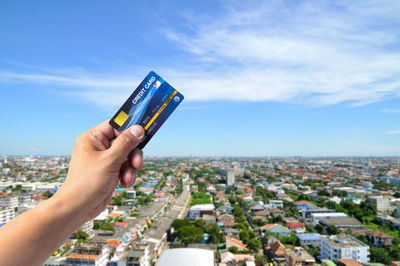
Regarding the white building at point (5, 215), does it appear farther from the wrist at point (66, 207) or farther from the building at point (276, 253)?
the wrist at point (66, 207)

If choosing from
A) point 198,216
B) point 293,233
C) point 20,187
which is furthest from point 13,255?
point 20,187

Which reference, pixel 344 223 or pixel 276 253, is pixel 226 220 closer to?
pixel 276 253

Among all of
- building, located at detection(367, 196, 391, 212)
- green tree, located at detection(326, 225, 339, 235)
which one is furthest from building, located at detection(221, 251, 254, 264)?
building, located at detection(367, 196, 391, 212)

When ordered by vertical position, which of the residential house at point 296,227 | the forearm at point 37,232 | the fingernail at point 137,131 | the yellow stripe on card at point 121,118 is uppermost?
the yellow stripe on card at point 121,118

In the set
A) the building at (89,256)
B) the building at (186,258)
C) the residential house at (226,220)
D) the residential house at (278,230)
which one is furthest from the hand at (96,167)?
the residential house at (226,220)

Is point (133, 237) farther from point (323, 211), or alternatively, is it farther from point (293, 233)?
point (323, 211)

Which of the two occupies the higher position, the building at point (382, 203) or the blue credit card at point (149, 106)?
the blue credit card at point (149, 106)

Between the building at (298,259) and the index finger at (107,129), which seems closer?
the index finger at (107,129)
